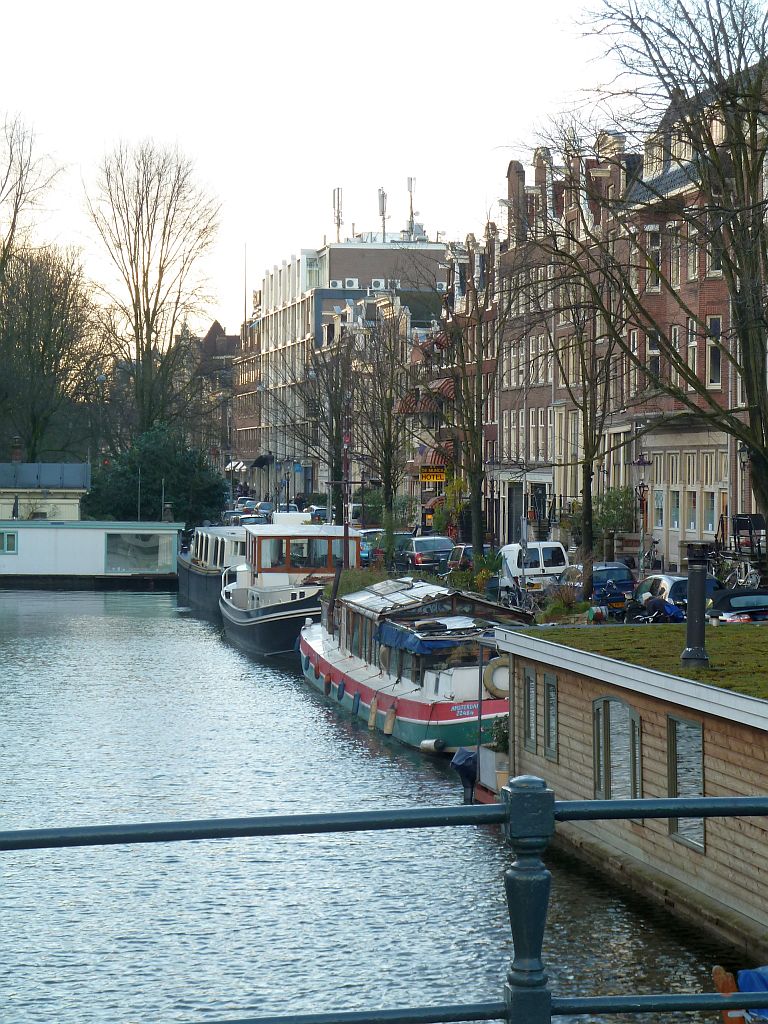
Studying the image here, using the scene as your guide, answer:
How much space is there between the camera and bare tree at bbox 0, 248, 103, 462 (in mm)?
78312

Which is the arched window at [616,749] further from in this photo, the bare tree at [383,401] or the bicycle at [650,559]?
the bare tree at [383,401]

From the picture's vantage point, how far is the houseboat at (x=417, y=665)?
95.7ft

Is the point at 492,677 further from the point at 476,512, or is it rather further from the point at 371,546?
the point at 371,546

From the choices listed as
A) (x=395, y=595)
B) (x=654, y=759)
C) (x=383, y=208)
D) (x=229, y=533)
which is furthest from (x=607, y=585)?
(x=383, y=208)

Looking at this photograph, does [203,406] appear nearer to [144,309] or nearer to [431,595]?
[144,309]

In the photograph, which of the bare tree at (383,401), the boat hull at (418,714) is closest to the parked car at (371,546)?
the bare tree at (383,401)

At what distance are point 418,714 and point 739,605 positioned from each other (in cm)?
719

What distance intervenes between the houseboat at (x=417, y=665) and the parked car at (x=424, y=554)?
18283mm

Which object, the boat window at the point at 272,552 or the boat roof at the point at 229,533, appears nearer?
the boat window at the point at 272,552

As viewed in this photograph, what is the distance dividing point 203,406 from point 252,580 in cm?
3765

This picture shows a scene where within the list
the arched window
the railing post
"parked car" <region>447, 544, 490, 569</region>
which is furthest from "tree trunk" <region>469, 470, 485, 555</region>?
the railing post

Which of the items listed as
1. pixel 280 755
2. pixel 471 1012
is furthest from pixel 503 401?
pixel 471 1012

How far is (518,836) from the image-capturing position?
12.0 feet

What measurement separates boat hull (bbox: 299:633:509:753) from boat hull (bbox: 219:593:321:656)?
11592 mm
